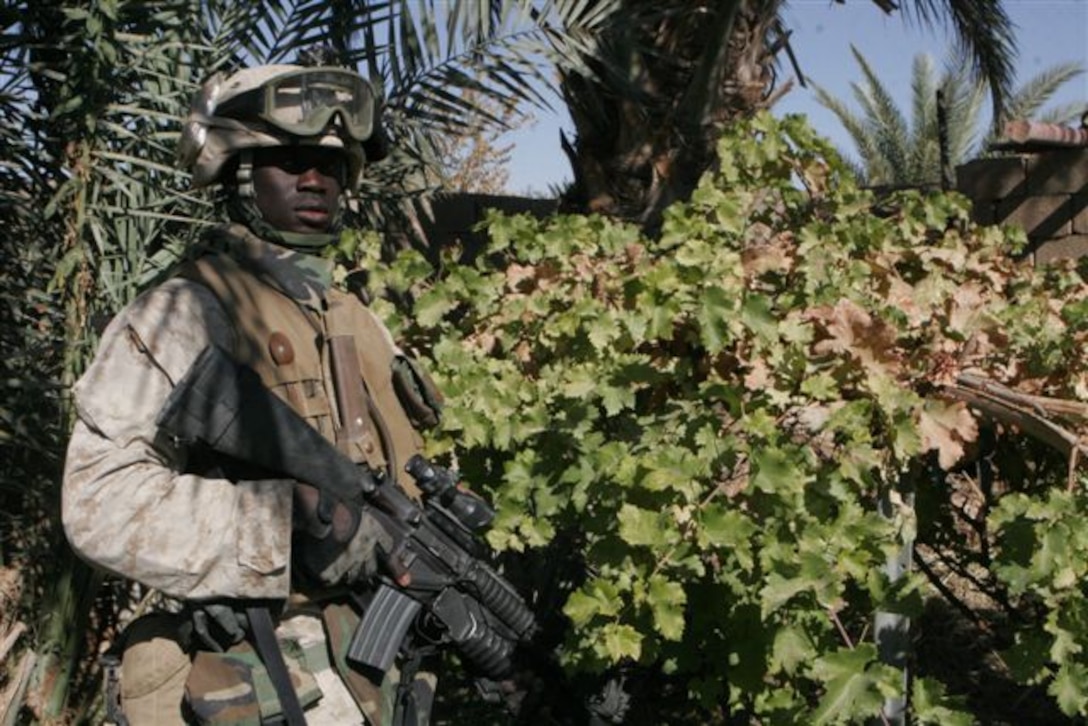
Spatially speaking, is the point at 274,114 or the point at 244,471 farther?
the point at 274,114

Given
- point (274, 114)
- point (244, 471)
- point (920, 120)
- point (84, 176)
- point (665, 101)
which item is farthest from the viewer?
point (920, 120)

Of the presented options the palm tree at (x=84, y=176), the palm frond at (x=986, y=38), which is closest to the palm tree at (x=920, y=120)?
the palm frond at (x=986, y=38)

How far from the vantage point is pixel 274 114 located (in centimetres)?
257

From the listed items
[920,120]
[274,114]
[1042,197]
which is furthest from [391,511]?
[920,120]

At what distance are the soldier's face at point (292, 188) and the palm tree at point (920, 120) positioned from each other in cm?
1366

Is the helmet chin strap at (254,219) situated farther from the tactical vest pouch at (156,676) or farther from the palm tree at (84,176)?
the palm tree at (84,176)

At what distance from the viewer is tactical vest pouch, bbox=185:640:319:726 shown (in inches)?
94.3

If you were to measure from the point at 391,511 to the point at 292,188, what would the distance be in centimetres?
63

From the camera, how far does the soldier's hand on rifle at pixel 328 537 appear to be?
2.33 metres

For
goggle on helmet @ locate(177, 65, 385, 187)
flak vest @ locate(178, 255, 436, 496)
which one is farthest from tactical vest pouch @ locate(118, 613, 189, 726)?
goggle on helmet @ locate(177, 65, 385, 187)

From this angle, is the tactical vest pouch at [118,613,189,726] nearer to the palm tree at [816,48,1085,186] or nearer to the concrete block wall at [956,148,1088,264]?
the concrete block wall at [956,148,1088,264]

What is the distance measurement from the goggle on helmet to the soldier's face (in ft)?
0.14

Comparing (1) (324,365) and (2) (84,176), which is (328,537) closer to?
(1) (324,365)

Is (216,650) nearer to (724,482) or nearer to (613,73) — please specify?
(724,482)
